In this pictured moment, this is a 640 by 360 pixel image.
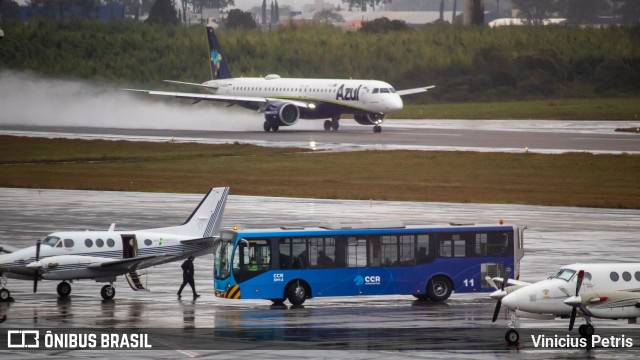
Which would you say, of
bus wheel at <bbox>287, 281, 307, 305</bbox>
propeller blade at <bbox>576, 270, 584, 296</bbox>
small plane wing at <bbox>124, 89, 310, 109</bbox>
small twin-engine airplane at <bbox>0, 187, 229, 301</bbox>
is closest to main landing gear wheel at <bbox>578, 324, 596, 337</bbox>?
propeller blade at <bbox>576, 270, 584, 296</bbox>

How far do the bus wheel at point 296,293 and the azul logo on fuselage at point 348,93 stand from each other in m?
73.9

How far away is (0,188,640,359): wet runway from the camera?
30406mm

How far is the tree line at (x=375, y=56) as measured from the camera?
157 metres

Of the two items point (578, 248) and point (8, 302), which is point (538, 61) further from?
point (8, 302)

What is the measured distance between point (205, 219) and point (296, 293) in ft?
18.9

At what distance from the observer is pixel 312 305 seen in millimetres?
39531

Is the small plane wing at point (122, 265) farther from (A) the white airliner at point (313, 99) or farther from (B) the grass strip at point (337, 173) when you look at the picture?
(A) the white airliner at point (313, 99)

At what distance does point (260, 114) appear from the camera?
134 m

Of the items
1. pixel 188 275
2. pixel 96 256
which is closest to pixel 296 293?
pixel 188 275

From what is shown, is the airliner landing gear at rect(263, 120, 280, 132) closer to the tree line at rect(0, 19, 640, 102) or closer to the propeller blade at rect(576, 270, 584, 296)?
the tree line at rect(0, 19, 640, 102)

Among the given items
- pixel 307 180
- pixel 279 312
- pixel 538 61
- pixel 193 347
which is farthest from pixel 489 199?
pixel 538 61

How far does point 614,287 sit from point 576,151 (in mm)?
62907

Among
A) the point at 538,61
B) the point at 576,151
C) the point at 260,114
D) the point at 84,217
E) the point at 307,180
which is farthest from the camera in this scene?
the point at 538,61

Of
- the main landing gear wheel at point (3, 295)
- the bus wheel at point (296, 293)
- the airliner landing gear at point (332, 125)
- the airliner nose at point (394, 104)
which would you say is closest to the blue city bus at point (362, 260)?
the bus wheel at point (296, 293)
